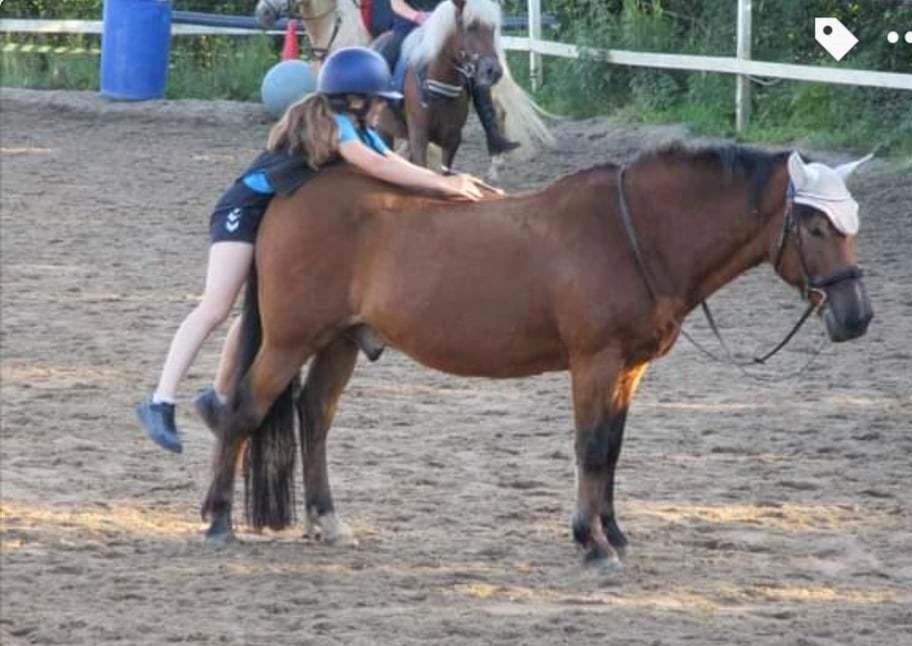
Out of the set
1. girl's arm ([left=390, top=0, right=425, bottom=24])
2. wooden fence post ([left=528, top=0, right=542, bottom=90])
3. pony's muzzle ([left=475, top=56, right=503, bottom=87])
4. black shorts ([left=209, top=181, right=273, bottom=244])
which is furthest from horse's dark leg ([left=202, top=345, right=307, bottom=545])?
wooden fence post ([left=528, top=0, right=542, bottom=90])

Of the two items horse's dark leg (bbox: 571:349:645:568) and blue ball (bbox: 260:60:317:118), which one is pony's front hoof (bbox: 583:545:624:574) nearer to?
horse's dark leg (bbox: 571:349:645:568)

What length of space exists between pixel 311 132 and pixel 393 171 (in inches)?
12.2

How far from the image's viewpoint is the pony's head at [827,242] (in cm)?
672

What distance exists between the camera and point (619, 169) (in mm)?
7129

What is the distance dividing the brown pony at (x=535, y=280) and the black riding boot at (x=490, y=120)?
843 cm

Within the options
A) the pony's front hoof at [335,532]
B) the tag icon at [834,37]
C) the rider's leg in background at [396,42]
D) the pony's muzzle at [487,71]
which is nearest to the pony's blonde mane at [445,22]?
the pony's muzzle at [487,71]

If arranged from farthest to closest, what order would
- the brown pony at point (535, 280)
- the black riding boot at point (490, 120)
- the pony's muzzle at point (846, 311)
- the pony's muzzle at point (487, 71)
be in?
1. the black riding boot at point (490, 120)
2. the pony's muzzle at point (487, 71)
3. the brown pony at point (535, 280)
4. the pony's muzzle at point (846, 311)

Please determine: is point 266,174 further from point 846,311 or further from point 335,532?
point 846,311

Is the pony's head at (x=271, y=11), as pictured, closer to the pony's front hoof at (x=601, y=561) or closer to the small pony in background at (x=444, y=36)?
the small pony in background at (x=444, y=36)

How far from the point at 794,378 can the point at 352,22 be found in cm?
853

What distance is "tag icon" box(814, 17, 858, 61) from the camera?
769 inches

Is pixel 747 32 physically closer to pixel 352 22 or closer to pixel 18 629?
pixel 352 22

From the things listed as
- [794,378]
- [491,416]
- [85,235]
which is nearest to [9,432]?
[491,416]

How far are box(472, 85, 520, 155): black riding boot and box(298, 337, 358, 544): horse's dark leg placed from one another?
8291 millimetres
